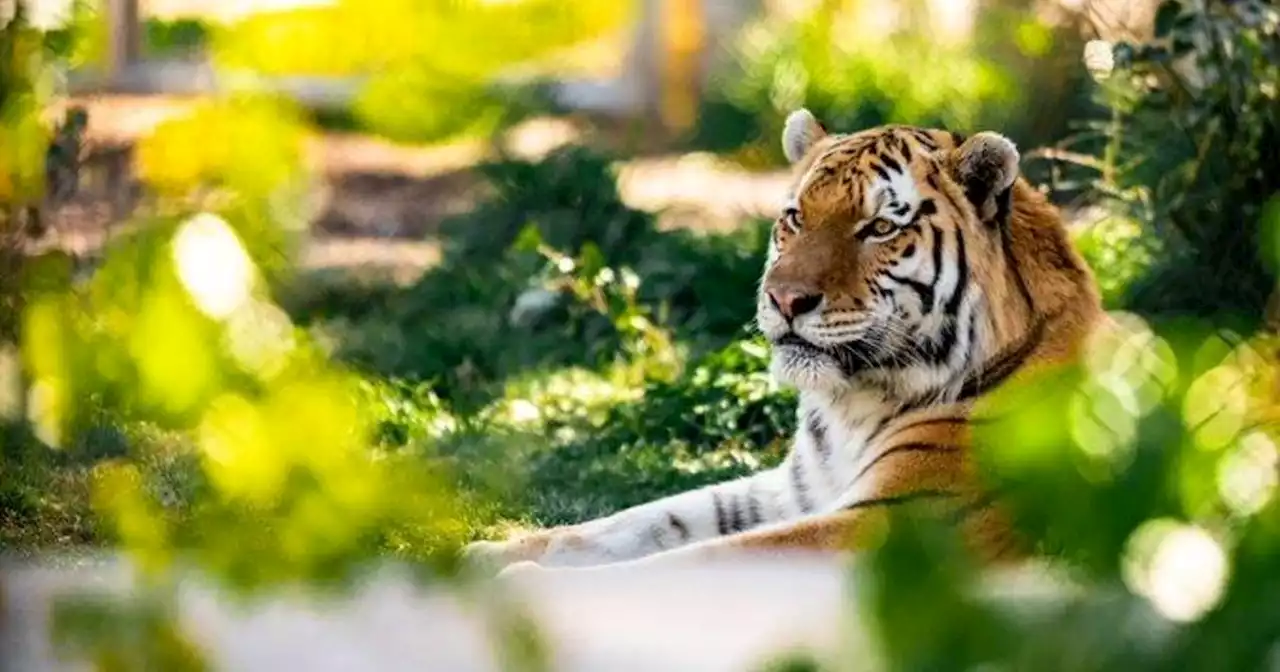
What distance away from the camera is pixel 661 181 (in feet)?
29.3

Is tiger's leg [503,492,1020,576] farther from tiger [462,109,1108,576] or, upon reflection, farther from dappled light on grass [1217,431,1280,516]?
dappled light on grass [1217,431,1280,516]

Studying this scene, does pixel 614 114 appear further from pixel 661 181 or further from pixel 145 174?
pixel 145 174

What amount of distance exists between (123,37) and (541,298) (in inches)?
51.9

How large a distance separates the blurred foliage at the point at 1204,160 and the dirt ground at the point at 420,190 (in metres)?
1.75

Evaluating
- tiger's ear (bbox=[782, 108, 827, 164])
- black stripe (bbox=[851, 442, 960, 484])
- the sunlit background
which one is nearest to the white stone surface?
the sunlit background

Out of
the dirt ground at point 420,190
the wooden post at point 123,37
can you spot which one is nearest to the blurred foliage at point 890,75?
the dirt ground at point 420,190

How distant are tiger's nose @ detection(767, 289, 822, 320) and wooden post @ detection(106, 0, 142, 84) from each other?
5.85 ft

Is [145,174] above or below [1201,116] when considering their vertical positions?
above

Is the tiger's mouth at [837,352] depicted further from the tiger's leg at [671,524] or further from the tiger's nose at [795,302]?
the tiger's leg at [671,524]

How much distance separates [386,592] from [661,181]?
26.3 ft

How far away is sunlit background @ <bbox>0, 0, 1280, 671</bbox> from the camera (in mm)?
845

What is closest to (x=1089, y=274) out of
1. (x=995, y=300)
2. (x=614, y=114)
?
(x=995, y=300)

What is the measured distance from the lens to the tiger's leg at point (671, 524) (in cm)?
375

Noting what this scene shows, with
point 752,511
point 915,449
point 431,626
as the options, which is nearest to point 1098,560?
point 431,626
